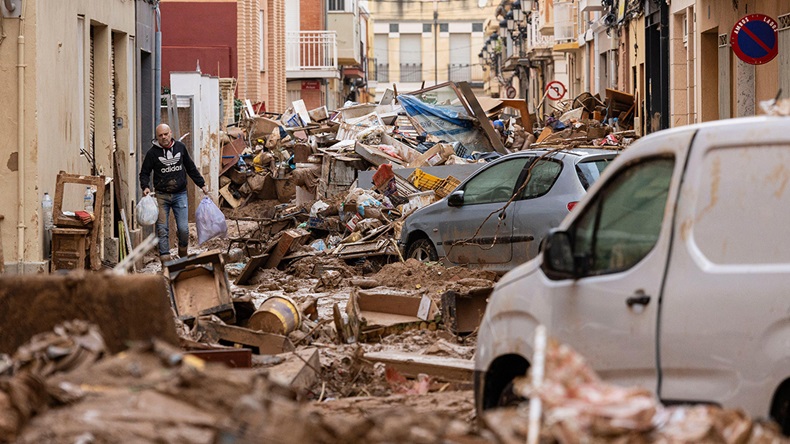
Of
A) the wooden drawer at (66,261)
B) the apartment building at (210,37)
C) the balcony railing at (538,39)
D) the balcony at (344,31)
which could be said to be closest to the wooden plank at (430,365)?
the wooden drawer at (66,261)

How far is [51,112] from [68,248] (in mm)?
1535

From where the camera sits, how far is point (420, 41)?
4377 inches

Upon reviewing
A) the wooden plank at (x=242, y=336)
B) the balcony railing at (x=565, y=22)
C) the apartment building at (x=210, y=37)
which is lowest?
the wooden plank at (x=242, y=336)

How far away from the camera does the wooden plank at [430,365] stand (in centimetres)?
868

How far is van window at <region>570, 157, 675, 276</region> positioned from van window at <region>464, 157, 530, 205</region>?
8131 mm

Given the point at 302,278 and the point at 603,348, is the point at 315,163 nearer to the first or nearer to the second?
the point at 302,278

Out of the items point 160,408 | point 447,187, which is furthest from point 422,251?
point 160,408

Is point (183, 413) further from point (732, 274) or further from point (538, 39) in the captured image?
point (538, 39)

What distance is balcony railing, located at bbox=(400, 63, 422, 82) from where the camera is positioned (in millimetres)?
109812

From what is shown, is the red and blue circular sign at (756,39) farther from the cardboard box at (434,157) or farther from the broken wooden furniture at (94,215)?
the cardboard box at (434,157)

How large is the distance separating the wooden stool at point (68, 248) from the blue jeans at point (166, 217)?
355cm

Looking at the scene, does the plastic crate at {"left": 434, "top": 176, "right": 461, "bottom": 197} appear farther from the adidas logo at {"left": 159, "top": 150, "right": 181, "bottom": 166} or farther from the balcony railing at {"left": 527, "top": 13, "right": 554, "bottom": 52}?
the balcony railing at {"left": 527, "top": 13, "right": 554, "bottom": 52}

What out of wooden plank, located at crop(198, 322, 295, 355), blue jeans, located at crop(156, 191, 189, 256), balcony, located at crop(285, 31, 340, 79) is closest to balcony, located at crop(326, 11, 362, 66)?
balcony, located at crop(285, 31, 340, 79)

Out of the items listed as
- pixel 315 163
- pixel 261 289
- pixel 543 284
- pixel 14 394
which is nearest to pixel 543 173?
pixel 261 289
